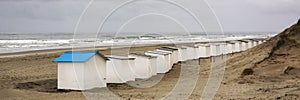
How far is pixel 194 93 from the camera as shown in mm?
12156

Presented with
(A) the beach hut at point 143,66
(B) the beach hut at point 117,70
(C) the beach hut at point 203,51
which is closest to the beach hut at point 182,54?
(C) the beach hut at point 203,51

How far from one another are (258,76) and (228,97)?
375 cm

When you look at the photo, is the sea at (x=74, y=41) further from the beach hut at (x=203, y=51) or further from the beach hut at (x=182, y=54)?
the beach hut at (x=182, y=54)

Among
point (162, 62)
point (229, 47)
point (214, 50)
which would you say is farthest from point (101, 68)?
point (229, 47)

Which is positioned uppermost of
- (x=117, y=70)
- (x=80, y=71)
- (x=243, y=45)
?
(x=243, y=45)

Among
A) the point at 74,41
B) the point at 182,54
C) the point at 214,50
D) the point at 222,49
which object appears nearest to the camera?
the point at 182,54

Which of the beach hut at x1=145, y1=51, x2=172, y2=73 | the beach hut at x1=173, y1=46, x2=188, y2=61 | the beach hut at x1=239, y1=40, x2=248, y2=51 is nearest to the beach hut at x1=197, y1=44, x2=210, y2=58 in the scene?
the beach hut at x1=173, y1=46, x2=188, y2=61

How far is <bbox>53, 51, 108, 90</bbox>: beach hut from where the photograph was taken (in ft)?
43.2

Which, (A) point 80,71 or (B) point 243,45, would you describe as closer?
(A) point 80,71

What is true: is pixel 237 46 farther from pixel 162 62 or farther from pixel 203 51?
pixel 162 62

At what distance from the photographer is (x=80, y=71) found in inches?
519

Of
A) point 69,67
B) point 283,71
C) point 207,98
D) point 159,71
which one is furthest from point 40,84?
point 283,71

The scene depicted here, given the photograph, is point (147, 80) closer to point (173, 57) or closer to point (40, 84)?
point (40, 84)

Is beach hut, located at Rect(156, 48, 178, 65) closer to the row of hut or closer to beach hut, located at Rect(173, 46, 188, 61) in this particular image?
beach hut, located at Rect(173, 46, 188, 61)
